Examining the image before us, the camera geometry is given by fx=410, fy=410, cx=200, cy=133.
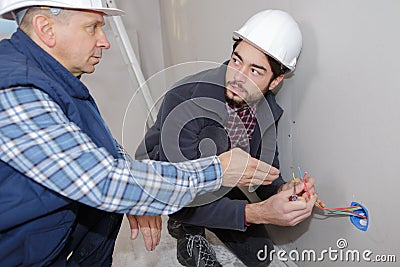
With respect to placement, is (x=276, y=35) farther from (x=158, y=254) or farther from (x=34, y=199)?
(x=158, y=254)

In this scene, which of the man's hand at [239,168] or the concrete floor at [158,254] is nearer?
the man's hand at [239,168]

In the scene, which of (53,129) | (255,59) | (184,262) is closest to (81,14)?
(53,129)

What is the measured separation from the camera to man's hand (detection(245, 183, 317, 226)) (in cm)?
110

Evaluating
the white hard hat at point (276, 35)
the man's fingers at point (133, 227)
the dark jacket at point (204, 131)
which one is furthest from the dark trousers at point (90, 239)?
the white hard hat at point (276, 35)

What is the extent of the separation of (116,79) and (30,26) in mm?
1693

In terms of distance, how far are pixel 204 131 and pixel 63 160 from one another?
26.6 inches

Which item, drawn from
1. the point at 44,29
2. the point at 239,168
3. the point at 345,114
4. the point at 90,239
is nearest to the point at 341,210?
the point at 345,114

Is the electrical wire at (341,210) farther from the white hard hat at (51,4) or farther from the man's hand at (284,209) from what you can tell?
the white hard hat at (51,4)

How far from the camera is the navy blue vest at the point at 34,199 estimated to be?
0.78 meters

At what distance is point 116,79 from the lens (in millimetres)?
2537

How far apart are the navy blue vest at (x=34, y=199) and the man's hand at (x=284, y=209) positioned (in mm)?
521

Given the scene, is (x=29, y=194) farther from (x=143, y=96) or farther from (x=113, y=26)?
(x=113, y=26)

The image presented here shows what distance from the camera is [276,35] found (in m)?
1.17

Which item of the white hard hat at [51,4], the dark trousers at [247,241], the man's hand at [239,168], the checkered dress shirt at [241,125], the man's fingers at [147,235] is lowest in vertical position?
the dark trousers at [247,241]
